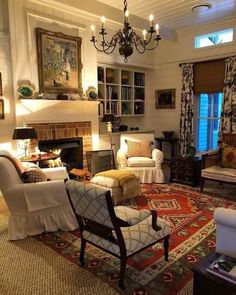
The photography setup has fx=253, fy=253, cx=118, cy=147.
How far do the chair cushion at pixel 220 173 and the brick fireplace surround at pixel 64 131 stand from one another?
7.85ft

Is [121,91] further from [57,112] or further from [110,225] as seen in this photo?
[110,225]

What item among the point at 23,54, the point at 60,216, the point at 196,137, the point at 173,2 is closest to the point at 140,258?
the point at 60,216

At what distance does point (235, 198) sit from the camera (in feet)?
13.0

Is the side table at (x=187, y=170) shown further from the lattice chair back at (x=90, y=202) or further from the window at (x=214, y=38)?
the lattice chair back at (x=90, y=202)

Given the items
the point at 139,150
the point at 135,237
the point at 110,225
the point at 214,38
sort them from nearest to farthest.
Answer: the point at 110,225 → the point at 135,237 → the point at 139,150 → the point at 214,38

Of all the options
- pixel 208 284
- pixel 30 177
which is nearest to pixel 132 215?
pixel 208 284

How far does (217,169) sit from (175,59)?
3.31 m

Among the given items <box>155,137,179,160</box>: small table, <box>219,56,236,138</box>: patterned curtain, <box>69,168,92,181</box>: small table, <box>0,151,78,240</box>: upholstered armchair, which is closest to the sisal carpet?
<box>0,151,78,240</box>: upholstered armchair

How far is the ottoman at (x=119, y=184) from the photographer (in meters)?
3.68

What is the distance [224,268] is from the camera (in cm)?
150

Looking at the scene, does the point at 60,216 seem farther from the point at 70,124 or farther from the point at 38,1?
the point at 38,1

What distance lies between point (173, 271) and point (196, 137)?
4.56m

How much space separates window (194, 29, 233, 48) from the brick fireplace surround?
3180 mm

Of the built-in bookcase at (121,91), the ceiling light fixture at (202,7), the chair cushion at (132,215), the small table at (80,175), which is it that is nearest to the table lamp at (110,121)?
the built-in bookcase at (121,91)
